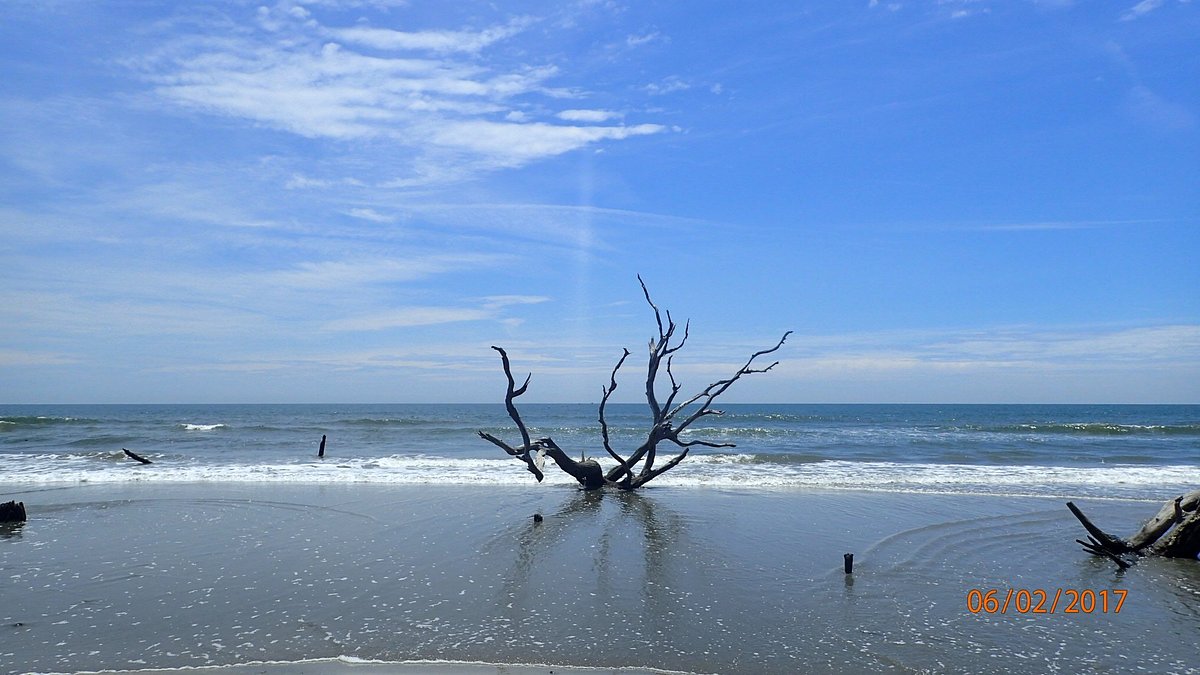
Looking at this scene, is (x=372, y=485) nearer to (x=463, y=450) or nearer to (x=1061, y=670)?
(x=463, y=450)

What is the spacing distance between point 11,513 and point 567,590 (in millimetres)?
9670

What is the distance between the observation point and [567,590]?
26.6ft

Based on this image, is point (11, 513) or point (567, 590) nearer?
point (567, 590)

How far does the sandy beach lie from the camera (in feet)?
20.4

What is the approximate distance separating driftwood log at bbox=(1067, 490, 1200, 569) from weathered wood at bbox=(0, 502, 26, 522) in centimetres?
1540

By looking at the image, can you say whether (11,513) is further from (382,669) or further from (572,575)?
(382,669)

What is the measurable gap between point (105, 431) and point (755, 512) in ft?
A: 119

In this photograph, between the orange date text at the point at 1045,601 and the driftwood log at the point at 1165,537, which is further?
the driftwood log at the point at 1165,537

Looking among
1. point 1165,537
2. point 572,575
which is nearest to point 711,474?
point 1165,537

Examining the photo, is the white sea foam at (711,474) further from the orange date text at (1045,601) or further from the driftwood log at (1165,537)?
the orange date text at (1045,601)

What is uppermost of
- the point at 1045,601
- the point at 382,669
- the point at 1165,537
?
the point at 1165,537

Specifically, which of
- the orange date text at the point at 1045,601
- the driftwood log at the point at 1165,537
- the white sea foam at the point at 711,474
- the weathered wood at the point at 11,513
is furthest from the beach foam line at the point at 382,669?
the white sea foam at the point at 711,474

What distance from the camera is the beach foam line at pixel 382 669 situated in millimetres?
5805

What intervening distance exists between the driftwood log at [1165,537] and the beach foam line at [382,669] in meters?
6.99
